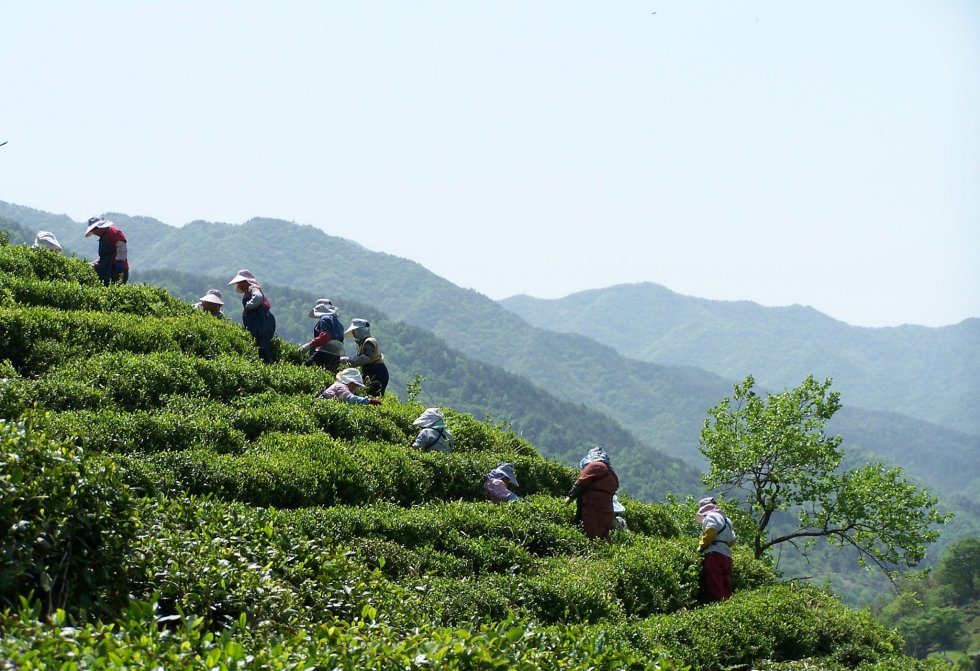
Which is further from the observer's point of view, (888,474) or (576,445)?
(576,445)

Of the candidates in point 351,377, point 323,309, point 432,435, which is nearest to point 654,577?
point 432,435

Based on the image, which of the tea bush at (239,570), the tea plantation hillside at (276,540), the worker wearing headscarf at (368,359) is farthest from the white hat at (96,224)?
the tea bush at (239,570)

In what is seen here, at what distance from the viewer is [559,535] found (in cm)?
1349

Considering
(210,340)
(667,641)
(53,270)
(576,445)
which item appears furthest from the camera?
(576,445)

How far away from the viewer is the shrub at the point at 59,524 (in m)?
5.93

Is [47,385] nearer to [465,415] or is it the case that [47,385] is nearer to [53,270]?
[53,270]

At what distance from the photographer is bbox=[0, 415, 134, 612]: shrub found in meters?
5.93

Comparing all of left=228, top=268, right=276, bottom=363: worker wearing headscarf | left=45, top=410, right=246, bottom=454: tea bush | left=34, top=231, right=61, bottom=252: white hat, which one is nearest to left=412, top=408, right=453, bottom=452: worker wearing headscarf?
left=45, top=410, right=246, bottom=454: tea bush

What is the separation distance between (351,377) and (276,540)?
902 cm

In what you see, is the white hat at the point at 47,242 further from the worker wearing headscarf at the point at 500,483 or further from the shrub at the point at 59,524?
the shrub at the point at 59,524

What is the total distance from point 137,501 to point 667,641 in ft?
20.8

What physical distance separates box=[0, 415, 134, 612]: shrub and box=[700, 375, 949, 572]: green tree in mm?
24417

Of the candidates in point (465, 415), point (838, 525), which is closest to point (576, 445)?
point (838, 525)

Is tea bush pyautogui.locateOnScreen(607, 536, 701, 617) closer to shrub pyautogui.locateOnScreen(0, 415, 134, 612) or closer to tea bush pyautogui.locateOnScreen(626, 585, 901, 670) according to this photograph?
tea bush pyautogui.locateOnScreen(626, 585, 901, 670)
